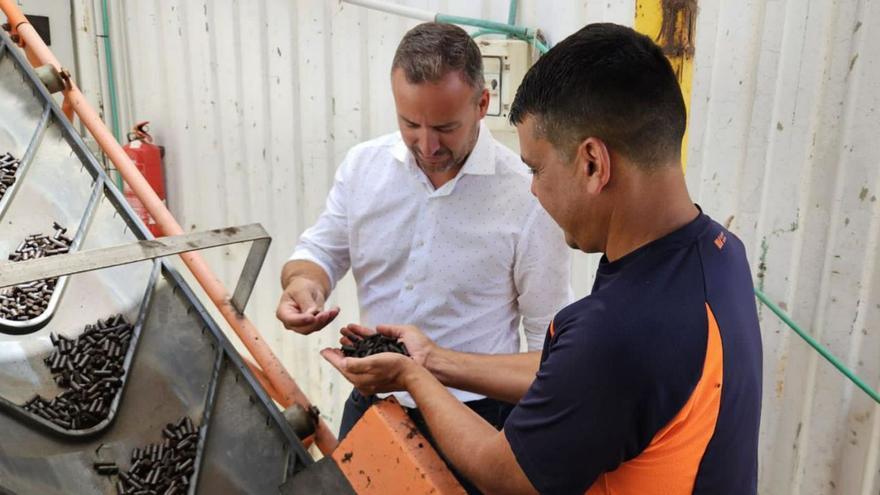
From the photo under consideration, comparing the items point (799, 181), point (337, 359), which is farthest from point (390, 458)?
point (799, 181)

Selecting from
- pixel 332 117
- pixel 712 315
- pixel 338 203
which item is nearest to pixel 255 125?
pixel 332 117

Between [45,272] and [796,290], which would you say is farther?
A: [796,290]

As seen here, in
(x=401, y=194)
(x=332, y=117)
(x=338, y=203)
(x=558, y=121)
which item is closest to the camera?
(x=558, y=121)

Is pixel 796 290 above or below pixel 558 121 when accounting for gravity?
below

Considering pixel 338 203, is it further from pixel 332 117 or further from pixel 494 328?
pixel 332 117

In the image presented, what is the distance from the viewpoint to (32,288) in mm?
1928

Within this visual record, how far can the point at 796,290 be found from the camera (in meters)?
1.95

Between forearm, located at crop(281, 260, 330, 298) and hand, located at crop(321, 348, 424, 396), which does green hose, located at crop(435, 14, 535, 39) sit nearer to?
forearm, located at crop(281, 260, 330, 298)

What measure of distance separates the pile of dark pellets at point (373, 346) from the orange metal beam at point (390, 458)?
221 mm

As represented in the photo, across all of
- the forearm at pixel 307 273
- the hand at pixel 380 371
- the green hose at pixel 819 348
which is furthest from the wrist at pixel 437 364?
the green hose at pixel 819 348

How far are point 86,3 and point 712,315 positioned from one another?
419 cm

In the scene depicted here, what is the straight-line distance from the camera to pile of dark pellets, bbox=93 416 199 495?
1533 mm

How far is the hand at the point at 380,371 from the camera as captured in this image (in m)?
1.47

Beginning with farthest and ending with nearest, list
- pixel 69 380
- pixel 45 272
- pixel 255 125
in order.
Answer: pixel 255 125 < pixel 69 380 < pixel 45 272
